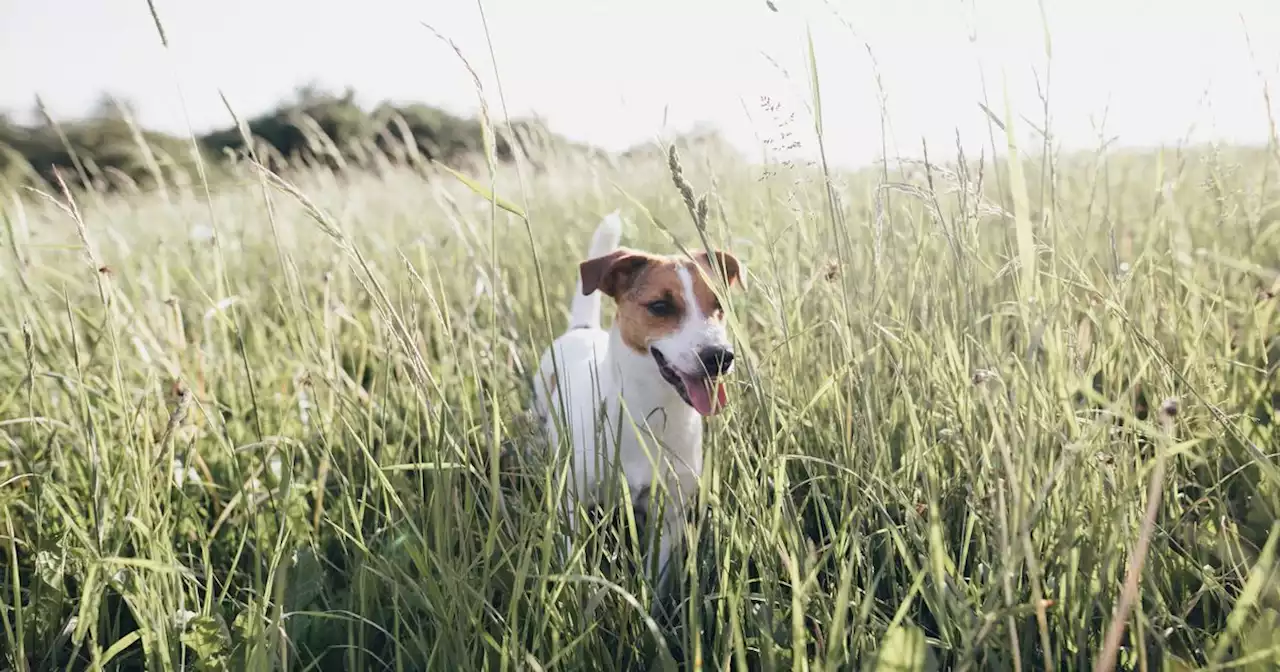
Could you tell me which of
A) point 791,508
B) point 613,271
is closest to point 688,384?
point 613,271

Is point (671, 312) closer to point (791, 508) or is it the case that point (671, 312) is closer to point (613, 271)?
point (613, 271)

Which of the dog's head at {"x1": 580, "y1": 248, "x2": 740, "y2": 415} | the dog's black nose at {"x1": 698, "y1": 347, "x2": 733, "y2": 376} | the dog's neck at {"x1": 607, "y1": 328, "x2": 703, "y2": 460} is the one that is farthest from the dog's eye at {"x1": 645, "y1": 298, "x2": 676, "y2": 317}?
the dog's black nose at {"x1": 698, "y1": 347, "x2": 733, "y2": 376}

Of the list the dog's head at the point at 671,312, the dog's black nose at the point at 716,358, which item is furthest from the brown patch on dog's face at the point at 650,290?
the dog's black nose at the point at 716,358

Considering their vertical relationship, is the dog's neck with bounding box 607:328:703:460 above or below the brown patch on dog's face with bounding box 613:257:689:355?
below

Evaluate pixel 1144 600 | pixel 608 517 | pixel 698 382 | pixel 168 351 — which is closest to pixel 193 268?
pixel 168 351

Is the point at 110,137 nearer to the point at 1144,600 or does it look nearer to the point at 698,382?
the point at 698,382

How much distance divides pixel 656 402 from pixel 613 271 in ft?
1.34

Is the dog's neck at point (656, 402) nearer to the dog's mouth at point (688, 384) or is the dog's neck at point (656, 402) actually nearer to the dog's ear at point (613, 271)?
the dog's mouth at point (688, 384)

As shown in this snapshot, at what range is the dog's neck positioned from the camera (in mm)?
2199

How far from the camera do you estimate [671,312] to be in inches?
86.4

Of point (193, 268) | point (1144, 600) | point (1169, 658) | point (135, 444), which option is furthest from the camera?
point (193, 268)

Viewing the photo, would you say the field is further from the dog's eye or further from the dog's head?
the dog's eye

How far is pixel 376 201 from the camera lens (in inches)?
295

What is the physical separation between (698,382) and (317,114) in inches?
721
